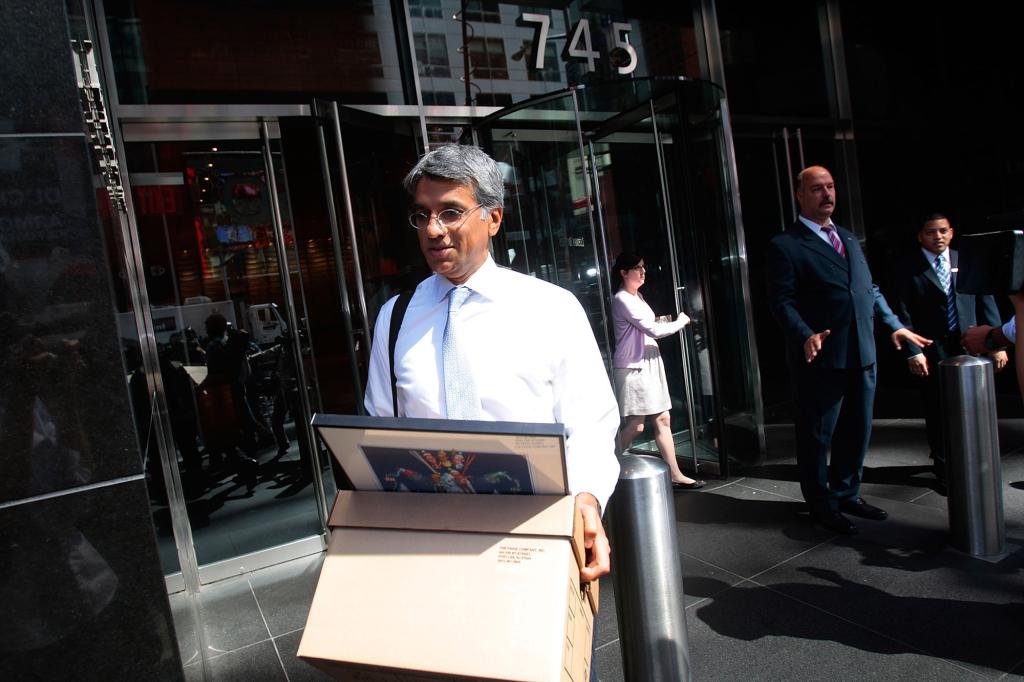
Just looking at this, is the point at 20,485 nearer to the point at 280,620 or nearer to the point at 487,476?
the point at 487,476

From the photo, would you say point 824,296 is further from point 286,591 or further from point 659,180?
point 286,591

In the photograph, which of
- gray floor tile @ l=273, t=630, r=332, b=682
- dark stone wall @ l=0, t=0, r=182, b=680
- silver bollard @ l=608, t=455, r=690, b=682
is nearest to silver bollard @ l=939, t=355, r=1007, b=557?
silver bollard @ l=608, t=455, r=690, b=682

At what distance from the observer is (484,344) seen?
1557 mm

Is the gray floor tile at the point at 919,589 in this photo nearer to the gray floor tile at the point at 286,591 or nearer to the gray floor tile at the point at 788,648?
the gray floor tile at the point at 788,648

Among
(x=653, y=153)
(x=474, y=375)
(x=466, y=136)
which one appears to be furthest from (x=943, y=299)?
(x=474, y=375)

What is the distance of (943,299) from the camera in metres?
4.33

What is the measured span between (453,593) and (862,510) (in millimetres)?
3496

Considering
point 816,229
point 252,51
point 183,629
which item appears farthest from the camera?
point 252,51

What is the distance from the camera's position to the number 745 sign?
564 cm

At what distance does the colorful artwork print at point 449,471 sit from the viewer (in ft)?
3.98

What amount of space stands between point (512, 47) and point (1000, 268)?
427 centimetres

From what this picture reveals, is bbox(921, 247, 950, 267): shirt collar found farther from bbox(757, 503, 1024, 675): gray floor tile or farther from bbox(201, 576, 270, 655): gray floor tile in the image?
bbox(201, 576, 270, 655): gray floor tile

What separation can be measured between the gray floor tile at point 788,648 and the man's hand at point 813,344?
48.4 inches

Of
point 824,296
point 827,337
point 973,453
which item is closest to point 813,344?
point 827,337
